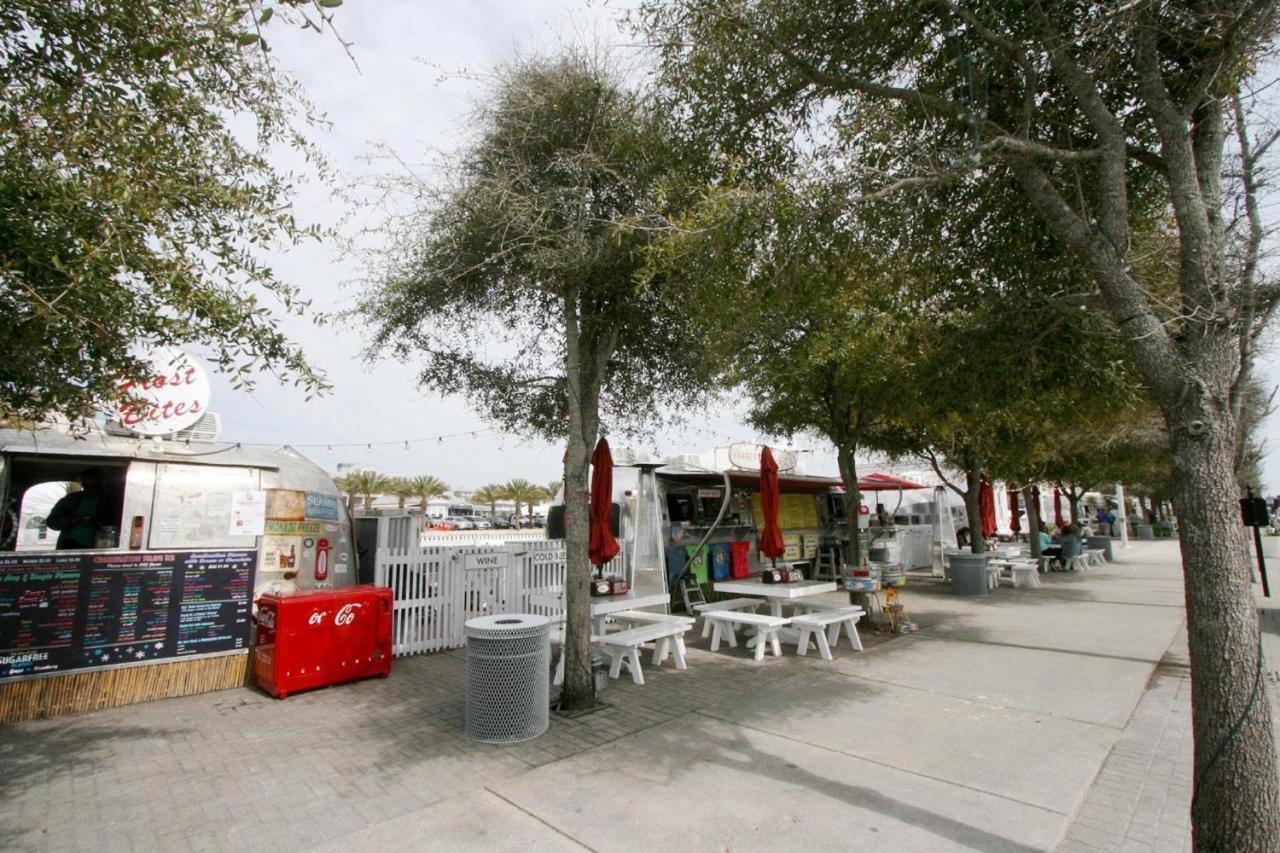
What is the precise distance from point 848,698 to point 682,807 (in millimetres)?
2905

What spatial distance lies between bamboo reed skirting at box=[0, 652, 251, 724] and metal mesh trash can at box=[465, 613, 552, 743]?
3.13m

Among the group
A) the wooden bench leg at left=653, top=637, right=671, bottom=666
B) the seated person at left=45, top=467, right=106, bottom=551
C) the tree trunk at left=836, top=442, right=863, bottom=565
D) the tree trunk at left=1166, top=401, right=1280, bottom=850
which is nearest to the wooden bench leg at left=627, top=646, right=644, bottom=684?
the wooden bench leg at left=653, top=637, right=671, bottom=666

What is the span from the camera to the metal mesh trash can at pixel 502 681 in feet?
17.0

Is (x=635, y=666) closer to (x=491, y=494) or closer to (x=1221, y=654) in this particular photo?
(x=1221, y=654)

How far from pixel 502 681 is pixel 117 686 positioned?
3.82 metres

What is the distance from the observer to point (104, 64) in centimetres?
369

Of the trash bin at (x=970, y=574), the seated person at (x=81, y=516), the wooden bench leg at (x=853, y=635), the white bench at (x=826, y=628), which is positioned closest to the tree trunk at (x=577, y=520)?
the white bench at (x=826, y=628)

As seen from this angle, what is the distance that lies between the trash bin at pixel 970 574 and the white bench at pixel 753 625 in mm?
7057

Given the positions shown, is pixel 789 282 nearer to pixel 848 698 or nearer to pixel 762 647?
pixel 848 698

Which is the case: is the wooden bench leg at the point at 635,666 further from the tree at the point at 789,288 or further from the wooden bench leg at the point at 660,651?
the tree at the point at 789,288

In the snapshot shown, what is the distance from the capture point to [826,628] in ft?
29.6

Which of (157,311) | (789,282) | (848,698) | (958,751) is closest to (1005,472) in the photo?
(848,698)

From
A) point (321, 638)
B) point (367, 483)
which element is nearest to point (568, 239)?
point (321, 638)

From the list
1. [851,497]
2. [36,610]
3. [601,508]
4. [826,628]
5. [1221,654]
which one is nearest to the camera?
[1221,654]
